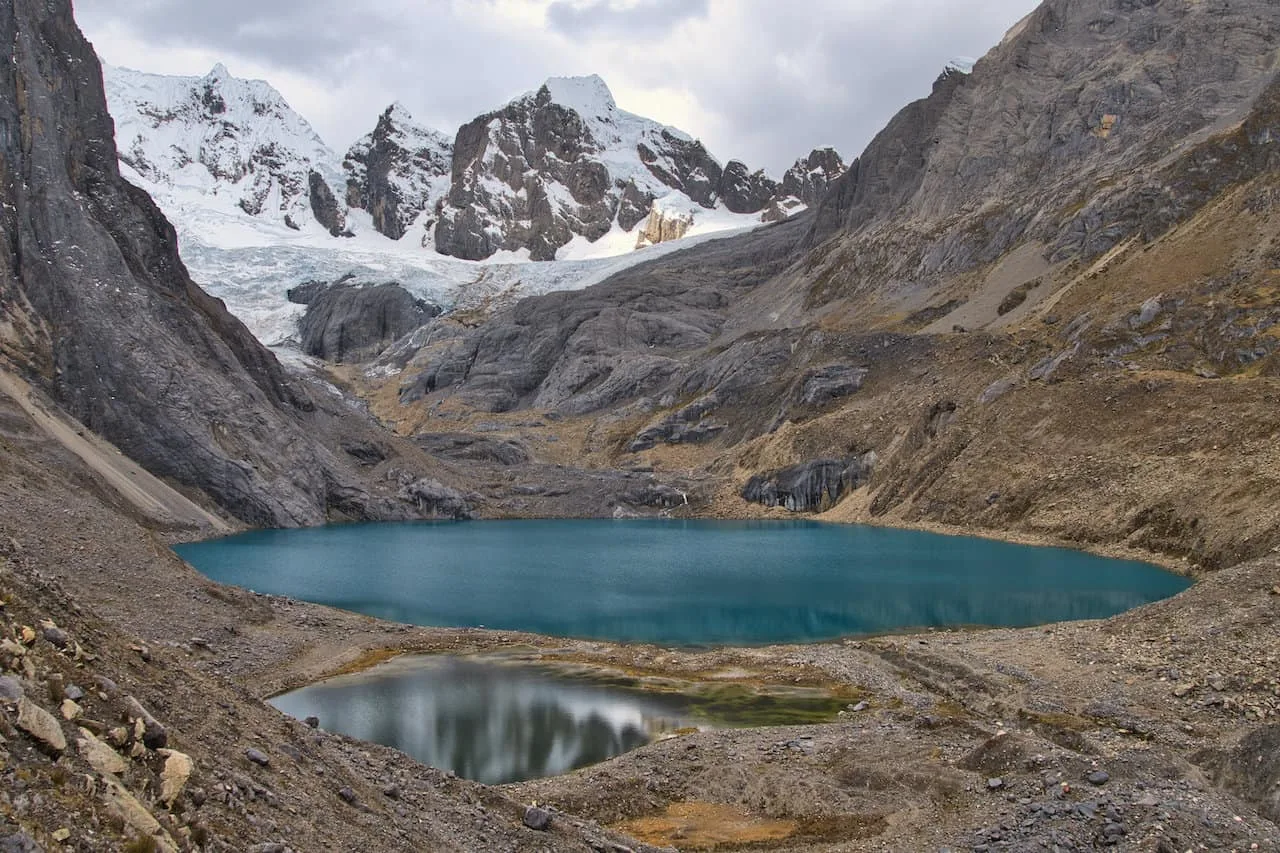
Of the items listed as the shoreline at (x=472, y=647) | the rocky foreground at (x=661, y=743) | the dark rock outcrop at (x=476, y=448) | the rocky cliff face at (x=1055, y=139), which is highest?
the rocky cliff face at (x=1055, y=139)

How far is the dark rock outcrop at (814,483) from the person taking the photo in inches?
4451

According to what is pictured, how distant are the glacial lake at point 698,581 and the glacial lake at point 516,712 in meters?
11.0

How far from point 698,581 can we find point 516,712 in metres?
34.7

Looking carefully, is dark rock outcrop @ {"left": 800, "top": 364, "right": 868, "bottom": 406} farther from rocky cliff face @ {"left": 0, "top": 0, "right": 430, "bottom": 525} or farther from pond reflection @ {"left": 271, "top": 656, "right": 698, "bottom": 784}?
pond reflection @ {"left": 271, "top": 656, "right": 698, "bottom": 784}

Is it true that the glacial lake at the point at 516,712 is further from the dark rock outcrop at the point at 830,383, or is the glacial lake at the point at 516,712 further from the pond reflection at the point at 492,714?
the dark rock outcrop at the point at 830,383

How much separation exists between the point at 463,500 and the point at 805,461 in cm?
4449

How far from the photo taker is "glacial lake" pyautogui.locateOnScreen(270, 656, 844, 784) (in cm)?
2886

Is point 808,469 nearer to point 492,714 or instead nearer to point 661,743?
point 492,714

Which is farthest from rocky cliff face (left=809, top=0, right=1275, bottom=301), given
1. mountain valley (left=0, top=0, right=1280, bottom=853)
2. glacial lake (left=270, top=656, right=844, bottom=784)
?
glacial lake (left=270, top=656, right=844, bottom=784)

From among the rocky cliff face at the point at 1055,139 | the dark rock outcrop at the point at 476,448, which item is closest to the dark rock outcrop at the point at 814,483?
the rocky cliff face at the point at 1055,139

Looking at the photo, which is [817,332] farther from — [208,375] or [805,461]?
[208,375]

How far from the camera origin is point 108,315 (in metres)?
99.2

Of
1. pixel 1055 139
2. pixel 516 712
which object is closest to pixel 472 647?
pixel 516 712

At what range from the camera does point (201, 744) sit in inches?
599
